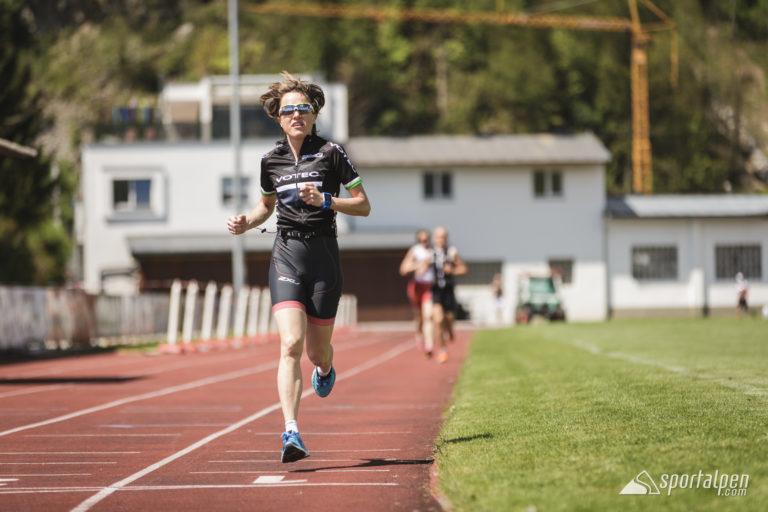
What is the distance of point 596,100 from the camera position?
275 feet

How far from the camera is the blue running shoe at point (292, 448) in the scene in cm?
738

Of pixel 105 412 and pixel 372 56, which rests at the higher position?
pixel 372 56

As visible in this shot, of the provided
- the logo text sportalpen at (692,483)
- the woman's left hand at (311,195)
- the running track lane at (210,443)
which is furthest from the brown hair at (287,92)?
the logo text sportalpen at (692,483)

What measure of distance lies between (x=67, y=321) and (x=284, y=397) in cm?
1986

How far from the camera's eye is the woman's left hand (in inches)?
289

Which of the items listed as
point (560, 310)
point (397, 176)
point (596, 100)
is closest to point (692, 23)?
point (596, 100)

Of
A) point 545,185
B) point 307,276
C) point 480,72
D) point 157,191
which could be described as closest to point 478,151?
point 545,185

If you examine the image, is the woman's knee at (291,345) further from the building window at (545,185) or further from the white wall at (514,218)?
the building window at (545,185)

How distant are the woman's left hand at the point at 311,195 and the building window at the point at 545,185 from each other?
49.1 meters

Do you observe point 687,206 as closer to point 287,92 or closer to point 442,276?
point 442,276

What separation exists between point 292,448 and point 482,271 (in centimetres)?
4822

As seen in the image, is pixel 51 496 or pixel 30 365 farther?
pixel 30 365

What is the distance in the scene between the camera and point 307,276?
765 cm

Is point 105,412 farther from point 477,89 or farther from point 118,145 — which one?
point 477,89
